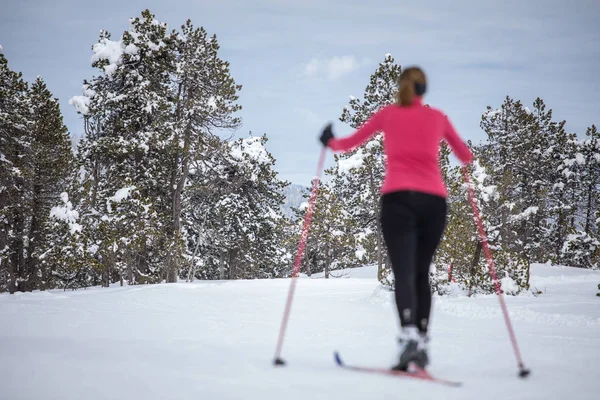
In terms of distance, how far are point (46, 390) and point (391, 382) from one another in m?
1.90

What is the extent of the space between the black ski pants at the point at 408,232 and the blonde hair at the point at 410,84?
1.95ft

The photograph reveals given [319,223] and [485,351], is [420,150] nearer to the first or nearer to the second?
[485,351]

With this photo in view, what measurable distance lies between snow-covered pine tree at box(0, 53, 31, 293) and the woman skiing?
18.7 metres

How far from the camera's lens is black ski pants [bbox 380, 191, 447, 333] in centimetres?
275

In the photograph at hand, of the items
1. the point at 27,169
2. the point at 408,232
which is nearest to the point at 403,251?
the point at 408,232

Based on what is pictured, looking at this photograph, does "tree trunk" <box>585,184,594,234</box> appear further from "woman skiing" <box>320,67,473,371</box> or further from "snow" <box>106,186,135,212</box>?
"woman skiing" <box>320,67,473,371</box>

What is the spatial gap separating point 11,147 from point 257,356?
61.8 feet

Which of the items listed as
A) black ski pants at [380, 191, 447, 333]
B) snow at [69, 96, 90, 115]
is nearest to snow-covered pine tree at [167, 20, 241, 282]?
snow at [69, 96, 90, 115]

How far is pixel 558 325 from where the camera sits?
6289 mm

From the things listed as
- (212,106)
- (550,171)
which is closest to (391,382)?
(212,106)

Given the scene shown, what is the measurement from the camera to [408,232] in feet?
9.04

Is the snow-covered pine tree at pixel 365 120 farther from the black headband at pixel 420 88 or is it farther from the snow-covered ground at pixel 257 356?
the black headband at pixel 420 88

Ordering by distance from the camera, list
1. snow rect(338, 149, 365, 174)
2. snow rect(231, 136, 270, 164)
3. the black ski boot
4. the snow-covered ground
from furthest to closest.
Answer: snow rect(338, 149, 365, 174) < snow rect(231, 136, 270, 164) < the black ski boot < the snow-covered ground

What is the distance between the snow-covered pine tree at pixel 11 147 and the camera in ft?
58.2
